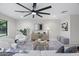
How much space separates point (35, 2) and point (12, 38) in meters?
0.67

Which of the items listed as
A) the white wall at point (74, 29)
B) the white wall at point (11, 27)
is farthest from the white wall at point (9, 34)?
the white wall at point (74, 29)

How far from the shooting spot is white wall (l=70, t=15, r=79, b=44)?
1643mm

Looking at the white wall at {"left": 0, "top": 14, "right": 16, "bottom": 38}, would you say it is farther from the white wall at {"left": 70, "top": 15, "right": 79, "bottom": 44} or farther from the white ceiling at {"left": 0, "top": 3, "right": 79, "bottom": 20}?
the white wall at {"left": 70, "top": 15, "right": 79, "bottom": 44}

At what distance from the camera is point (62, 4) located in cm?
154

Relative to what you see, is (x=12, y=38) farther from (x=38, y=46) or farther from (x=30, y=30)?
(x=38, y=46)

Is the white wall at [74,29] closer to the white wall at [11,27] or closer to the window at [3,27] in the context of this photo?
the white wall at [11,27]

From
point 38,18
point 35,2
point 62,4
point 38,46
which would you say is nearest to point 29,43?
point 38,46

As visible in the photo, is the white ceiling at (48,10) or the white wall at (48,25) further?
the white wall at (48,25)

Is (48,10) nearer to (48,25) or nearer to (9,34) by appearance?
(48,25)

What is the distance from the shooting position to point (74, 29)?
5.46 ft

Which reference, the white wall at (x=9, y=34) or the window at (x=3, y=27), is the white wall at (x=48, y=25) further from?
the window at (x=3, y=27)

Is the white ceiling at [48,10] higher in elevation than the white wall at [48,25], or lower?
higher

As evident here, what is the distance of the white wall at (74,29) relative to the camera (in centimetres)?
164

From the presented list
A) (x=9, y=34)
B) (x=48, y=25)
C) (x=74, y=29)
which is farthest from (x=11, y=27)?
(x=74, y=29)
